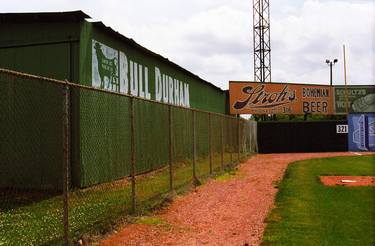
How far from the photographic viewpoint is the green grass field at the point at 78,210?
22.5ft

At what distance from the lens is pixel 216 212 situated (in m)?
9.88

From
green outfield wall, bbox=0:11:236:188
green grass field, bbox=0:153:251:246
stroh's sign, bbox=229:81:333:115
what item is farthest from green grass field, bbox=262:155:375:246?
stroh's sign, bbox=229:81:333:115

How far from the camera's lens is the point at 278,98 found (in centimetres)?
4122

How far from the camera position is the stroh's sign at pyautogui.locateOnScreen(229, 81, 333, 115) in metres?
40.0

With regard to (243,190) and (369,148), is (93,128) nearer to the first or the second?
(243,190)

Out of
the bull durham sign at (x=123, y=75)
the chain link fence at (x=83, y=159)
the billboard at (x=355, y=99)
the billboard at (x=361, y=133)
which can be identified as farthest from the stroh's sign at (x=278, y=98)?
the chain link fence at (x=83, y=159)

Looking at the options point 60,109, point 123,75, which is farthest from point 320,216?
point 123,75

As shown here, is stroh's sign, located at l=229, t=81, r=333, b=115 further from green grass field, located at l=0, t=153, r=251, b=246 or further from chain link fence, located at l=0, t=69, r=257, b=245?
green grass field, located at l=0, t=153, r=251, b=246

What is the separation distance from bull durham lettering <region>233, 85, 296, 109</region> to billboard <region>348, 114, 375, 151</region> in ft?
19.0

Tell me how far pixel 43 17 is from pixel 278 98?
30642mm

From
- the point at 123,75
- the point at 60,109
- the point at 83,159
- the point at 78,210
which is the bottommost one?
the point at 78,210

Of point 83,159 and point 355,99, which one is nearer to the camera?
point 83,159

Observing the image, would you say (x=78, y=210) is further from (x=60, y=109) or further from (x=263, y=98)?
(x=263, y=98)

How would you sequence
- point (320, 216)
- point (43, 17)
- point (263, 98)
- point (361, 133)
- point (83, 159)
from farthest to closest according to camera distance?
point (263, 98) → point (361, 133) → point (43, 17) → point (83, 159) → point (320, 216)
